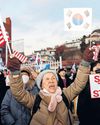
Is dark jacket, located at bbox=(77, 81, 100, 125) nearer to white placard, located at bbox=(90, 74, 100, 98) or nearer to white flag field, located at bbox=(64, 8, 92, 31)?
white placard, located at bbox=(90, 74, 100, 98)

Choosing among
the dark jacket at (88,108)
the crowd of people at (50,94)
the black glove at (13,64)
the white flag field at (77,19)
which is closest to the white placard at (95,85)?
the crowd of people at (50,94)

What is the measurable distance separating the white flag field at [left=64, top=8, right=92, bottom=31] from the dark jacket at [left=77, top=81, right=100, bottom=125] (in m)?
1.99

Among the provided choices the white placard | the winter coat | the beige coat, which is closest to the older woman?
the beige coat

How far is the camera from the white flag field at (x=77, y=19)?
729cm

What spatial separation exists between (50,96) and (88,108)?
878 mm

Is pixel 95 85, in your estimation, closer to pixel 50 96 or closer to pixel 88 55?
pixel 88 55

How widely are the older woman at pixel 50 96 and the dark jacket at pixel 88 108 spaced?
576 mm

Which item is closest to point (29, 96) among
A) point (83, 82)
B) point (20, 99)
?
point (20, 99)

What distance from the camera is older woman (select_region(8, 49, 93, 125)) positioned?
493 cm

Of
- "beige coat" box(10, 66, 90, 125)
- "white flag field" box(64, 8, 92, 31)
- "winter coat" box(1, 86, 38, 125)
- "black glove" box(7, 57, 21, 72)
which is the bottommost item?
"winter coat" box(1, 86, 38, 125)

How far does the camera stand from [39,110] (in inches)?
197

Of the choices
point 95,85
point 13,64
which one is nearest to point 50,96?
point 13,64

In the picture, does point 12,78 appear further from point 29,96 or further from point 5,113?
point 5,113

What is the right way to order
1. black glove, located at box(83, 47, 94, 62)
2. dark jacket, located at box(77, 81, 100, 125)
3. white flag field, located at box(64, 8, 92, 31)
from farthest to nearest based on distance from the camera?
white flag field, located at box(64, 8, 92, 31) < dark jacket, located at box(77, 81, 100, 125) < black glove, located at box(83, 47, 94, 62)
